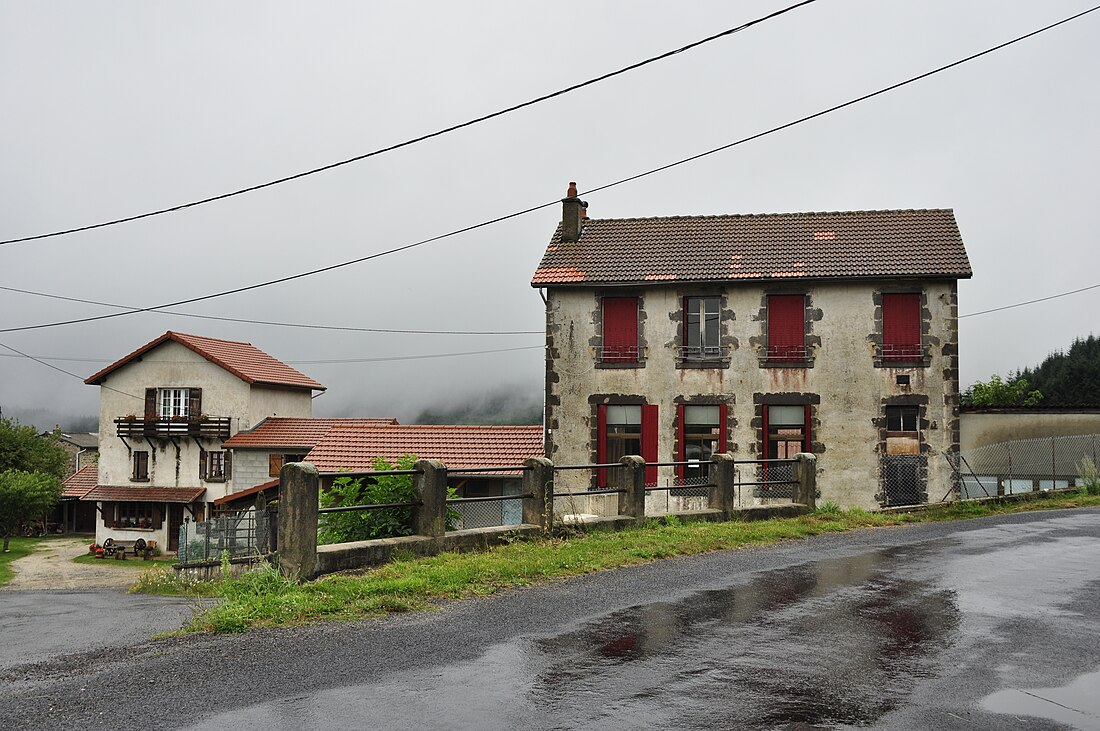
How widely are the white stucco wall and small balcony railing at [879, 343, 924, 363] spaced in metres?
0.23

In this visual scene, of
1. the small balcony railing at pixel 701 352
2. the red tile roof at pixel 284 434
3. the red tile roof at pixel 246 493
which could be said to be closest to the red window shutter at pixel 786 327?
the small balcony railing at pixel 701 352

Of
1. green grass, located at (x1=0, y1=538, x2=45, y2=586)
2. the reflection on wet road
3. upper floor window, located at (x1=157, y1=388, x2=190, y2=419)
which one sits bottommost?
green grass, located at (x1=0, y1=538, x2=45, y2=586)

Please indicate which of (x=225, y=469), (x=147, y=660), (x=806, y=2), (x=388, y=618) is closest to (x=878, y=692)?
(x=388, y=618)

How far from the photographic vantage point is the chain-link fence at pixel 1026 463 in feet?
83.7

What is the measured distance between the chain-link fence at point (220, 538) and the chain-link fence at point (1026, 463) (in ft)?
66.6

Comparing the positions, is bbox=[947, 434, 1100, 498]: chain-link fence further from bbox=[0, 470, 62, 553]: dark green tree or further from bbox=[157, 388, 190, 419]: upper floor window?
bbox=[0, 470, 62, 553]: dark green tree

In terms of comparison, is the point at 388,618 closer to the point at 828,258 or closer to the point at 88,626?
the point at 88,626

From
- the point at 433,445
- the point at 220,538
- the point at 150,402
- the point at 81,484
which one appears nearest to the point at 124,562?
the point at 150,402

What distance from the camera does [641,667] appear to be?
241 inches

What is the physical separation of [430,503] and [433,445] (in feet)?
76.0

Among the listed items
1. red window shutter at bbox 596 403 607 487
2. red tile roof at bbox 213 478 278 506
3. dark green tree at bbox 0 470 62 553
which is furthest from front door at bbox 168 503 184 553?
red window shutter at bbox 596 403 607 487

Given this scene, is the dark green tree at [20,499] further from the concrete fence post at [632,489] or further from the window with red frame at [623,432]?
the concrete fence post at [632,489]

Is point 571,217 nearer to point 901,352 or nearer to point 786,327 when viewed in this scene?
point 786,327

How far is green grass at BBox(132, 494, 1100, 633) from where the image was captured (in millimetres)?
7777
